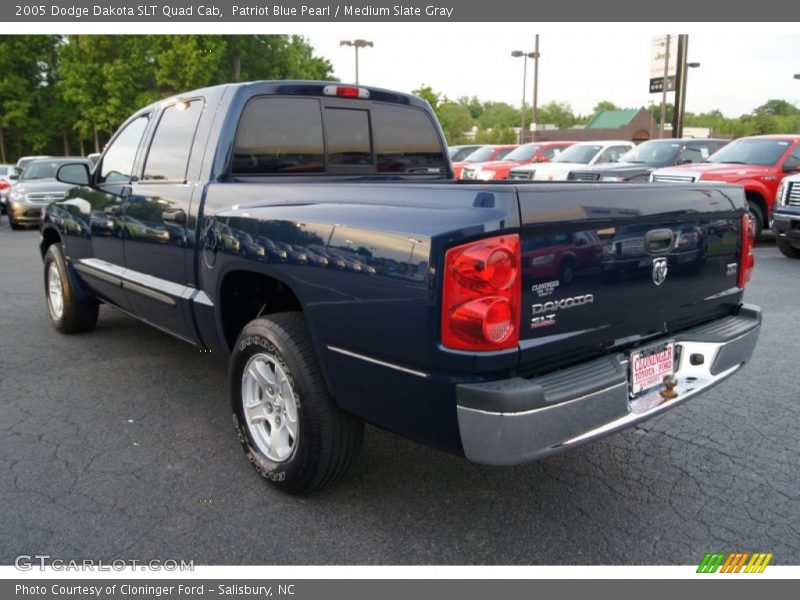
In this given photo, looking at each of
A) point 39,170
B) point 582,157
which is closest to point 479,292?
point 582,157

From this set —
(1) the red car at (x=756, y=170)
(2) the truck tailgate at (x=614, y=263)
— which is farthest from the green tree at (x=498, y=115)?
(2) the truck tailgate at (x=614, y=263)

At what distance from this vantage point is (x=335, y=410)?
285 cm

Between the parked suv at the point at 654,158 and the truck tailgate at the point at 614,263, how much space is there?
33.6ft

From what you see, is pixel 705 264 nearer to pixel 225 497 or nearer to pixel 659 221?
pixel 659 221

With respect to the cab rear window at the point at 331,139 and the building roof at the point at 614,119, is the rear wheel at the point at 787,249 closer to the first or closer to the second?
the cab rear window at the point at 331,139

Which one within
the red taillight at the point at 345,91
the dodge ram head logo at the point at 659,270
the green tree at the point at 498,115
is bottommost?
the dodge ram head logo at the point at 659,270

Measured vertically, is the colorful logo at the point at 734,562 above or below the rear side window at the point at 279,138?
below

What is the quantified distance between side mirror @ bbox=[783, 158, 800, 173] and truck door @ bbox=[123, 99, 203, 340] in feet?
34.3

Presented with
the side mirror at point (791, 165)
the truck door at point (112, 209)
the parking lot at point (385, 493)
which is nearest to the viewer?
the parking lot at point (385, 493)

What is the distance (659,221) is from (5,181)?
21.4 metres

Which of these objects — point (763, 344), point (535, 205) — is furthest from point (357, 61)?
point (535, 205)

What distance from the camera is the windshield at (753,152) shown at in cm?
1145

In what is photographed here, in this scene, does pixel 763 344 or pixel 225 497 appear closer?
pixel 225 497

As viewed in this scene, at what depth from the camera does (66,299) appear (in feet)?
18.3
